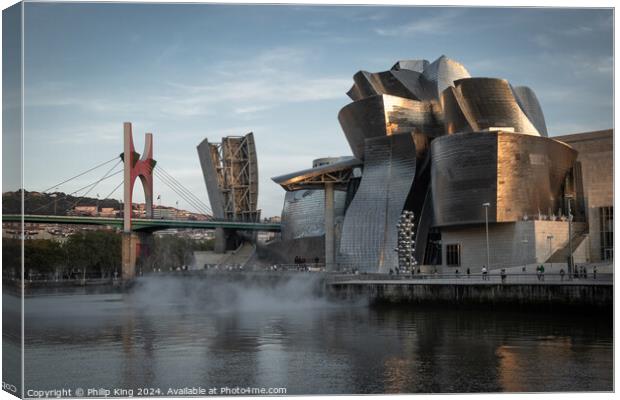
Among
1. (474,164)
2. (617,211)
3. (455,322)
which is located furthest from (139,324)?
(474,164)

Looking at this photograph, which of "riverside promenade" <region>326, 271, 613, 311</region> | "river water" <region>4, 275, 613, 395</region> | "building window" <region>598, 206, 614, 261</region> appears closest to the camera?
"river water" <region>4, 275, 613, 395</region>

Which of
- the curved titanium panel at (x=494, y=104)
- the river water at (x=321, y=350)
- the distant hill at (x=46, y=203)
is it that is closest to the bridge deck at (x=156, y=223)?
the distant hill at (x=46, y=203)

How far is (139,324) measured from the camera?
30297mm

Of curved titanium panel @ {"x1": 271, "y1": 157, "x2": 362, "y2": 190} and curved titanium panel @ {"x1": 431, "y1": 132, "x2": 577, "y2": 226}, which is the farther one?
curved titanium panel @ {"x1": 271, "y1": 157, "x2": 362, "y2": 190}

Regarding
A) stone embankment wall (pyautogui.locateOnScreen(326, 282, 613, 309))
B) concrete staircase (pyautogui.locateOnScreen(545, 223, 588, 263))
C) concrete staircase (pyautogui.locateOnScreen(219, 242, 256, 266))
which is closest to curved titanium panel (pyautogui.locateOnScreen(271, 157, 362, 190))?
concrete staircase (pyautogui.locateOnScreen(545, 223, 588, 263))

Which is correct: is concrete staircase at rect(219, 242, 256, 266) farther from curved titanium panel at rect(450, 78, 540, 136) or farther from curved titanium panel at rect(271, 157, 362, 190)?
curved titanium panel at rect(450, 78, 540, 136)

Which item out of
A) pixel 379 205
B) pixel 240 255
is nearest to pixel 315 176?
pixel 379 205

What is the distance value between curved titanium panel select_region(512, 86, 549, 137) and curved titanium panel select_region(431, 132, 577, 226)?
8.36 feet

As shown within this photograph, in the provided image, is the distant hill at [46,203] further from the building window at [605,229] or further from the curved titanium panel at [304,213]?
the building window at [605,229]

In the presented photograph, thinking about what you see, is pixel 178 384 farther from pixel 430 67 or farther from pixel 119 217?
pixel 119 217

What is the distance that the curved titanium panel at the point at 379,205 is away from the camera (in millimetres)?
54250

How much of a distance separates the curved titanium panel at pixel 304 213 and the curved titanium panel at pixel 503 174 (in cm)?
2587

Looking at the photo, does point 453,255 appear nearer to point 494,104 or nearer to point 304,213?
point 494,104

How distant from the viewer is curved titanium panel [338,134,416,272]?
54250 millimetres
